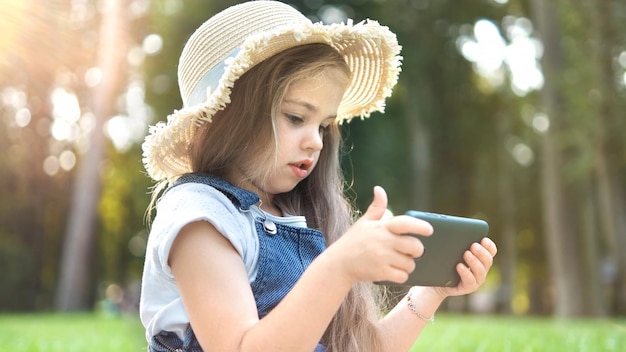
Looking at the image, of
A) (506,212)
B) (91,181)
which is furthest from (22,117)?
(506,212)

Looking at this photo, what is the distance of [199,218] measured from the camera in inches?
66.0

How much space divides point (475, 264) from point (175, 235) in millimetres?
711

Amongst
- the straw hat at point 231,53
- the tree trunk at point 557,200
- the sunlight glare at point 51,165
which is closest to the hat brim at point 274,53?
the straw hat at point 231,53

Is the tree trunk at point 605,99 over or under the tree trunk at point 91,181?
over

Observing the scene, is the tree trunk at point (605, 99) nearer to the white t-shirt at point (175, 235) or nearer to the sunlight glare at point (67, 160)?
the white t-shirt at point (175, 235)

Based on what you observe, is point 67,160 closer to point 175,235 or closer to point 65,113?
point 65,113

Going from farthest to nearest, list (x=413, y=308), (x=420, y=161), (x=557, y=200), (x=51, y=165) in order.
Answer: (x=51, y=165)
(x=420, y=161)
(x=557, y=200)
(x=413, y=308)

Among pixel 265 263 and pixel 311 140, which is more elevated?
pixel 311 140

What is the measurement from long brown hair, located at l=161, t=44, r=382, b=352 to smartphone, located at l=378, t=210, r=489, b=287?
32 centimetres

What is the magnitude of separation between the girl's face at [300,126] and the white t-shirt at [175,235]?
12 cm

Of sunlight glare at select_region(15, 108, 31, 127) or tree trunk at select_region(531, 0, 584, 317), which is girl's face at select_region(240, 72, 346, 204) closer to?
tree trunk at select_region(531, 0, 584, 317)

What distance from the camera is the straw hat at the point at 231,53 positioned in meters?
1.89

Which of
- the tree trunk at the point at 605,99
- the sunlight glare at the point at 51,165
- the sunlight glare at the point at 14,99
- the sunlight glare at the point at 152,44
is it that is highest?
the tree trunk at the point at 605,99

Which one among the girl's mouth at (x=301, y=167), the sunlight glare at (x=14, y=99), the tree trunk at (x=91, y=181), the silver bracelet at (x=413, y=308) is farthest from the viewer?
the sunlight glare at (x=14, y=99)
